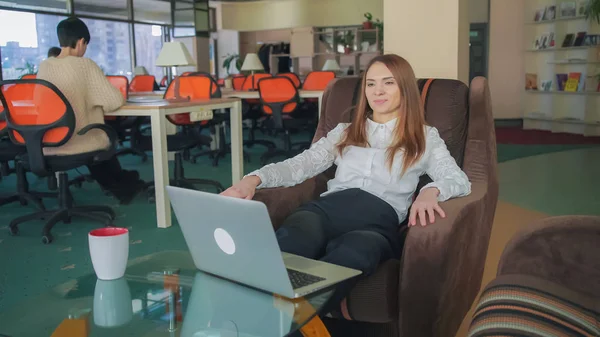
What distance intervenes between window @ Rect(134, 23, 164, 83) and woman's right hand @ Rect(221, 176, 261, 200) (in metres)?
10.3

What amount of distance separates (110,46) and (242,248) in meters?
10.6

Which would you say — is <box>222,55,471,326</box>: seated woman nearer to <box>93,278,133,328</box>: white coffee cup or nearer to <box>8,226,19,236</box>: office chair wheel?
<box>93,278,133,328</box>: white coffee cup

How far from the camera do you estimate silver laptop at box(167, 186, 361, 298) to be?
4.06 ft

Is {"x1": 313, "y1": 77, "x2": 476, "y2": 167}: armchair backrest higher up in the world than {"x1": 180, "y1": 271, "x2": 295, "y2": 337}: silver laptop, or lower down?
higher up

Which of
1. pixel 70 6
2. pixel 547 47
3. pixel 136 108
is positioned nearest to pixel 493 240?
pixel 136 108

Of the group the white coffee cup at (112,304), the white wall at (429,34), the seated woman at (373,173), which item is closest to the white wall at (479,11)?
the white wall at (429,34)

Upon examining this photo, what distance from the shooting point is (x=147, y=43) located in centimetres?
1209

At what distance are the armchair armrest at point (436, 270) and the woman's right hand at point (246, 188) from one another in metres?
0.55

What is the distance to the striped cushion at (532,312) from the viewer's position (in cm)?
103

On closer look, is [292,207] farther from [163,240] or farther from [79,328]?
[163,240]

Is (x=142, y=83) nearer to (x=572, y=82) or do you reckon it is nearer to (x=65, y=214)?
(x=65, y=214)

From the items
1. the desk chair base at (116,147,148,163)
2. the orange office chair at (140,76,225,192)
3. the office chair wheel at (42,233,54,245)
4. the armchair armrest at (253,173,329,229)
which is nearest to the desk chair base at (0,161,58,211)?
the office chair wheel at (42,233,54,245)

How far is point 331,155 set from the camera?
224 centimetres

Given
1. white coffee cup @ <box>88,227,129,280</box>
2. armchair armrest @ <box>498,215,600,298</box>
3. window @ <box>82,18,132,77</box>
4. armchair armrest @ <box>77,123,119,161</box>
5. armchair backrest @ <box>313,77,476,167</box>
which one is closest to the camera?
armchair armrest @ <box>498,215,600,298</box>
